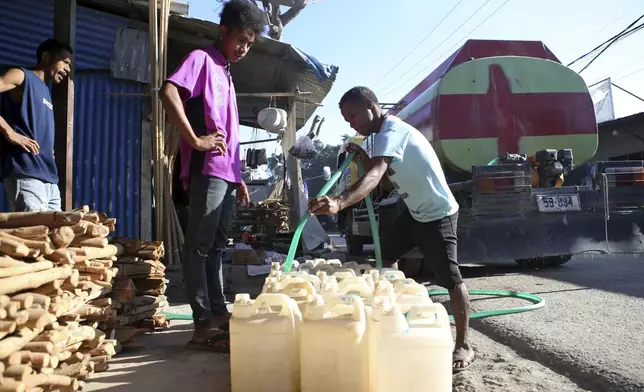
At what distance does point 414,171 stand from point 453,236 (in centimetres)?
46

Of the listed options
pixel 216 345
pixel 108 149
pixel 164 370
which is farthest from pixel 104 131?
pixel 164 370

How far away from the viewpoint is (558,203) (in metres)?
5.47

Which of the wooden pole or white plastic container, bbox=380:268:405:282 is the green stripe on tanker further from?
white plastic container, bbox=380:268:405:282

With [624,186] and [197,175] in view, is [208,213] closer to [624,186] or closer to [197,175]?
[197,175]

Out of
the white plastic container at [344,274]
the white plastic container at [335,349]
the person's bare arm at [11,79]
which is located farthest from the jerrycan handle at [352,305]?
the person's bare arm at [11,79]

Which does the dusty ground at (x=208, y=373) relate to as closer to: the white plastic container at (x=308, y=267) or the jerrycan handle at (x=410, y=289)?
the jerrycan handle at (x=410, y=289)

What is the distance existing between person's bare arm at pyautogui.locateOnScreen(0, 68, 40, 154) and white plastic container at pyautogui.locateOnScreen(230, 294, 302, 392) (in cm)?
183

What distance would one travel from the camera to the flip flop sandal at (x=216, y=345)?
3.00m

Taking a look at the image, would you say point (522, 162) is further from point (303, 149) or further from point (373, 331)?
point (303, 149)

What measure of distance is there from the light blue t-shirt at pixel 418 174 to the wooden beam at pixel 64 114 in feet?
7.83

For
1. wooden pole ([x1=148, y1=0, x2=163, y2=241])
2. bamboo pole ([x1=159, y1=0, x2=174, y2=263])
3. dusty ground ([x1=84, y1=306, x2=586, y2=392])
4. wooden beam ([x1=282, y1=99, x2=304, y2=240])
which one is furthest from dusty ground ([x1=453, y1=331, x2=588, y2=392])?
wooden beam ([x1=282, y1=99, x2=304, y2=240])

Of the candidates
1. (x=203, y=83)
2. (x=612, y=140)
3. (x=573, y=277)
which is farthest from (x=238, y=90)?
(x=612, y=140)

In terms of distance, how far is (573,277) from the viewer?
5586 millimetres

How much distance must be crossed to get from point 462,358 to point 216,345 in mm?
1472
